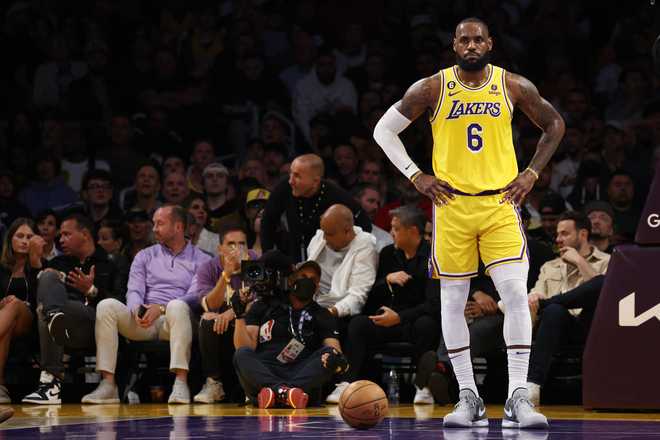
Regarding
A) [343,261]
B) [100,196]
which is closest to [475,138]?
[343,261]

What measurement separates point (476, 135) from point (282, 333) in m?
3.07

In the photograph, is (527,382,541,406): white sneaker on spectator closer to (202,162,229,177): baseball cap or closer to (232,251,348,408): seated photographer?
(232,251,348,408): seated photographer

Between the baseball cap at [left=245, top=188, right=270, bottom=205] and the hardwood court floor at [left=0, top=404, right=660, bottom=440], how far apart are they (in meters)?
2.49

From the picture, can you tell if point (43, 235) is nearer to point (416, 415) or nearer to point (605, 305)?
point (416, 415)

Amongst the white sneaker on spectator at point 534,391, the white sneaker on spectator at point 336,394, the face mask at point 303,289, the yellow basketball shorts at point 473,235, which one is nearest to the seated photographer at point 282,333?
the face mask at point 303,289

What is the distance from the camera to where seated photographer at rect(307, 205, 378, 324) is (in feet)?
32.4

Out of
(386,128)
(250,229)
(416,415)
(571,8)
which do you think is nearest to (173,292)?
(250,229)

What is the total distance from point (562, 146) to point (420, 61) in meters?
2.10

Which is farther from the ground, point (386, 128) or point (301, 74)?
point (301, 74)

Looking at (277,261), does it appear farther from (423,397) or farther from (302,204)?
(423,397)

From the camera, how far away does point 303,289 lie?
9.34 m

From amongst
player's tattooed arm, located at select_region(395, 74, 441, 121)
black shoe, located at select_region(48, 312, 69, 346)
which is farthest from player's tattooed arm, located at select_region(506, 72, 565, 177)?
black shoe, located at select_region(48, 312, 69, 346)

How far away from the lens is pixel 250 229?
10992 mm

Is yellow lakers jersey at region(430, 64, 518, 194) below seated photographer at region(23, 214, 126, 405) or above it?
above
